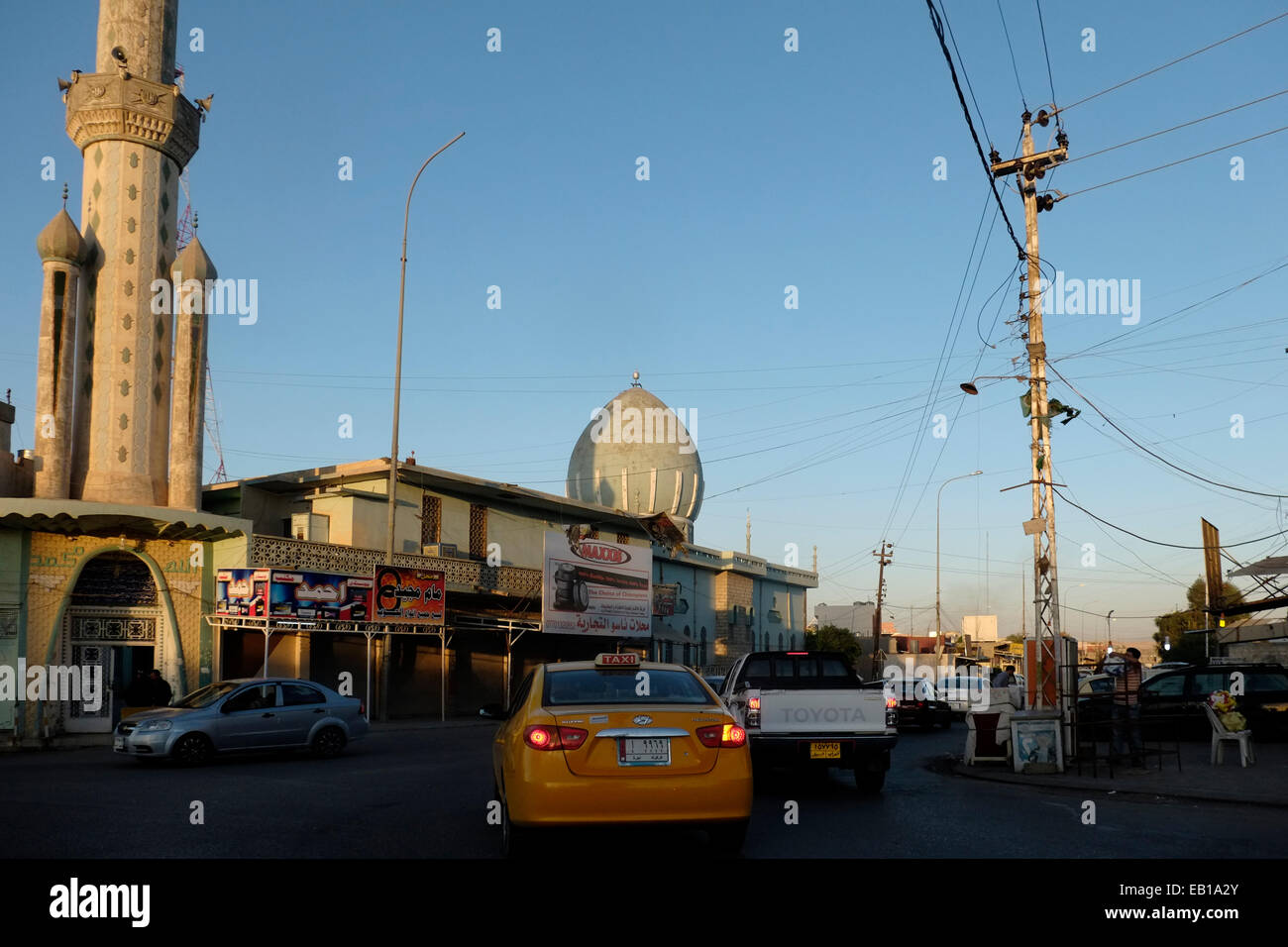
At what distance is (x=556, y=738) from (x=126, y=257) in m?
24.7

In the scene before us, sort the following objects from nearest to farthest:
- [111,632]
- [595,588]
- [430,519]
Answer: [111,632] → [430,519] → [595,588]

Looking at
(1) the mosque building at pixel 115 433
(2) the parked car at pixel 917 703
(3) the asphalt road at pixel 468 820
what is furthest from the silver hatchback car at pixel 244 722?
(2) the parked car at pixel 917 703

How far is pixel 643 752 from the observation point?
786cm

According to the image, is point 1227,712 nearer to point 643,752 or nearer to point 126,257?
point 643,752

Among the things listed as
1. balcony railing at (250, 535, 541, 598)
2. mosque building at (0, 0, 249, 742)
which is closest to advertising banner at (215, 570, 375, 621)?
balcony railing at (250, 535, 541, 598)

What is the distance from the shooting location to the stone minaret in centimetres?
2764

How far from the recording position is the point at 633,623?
43.2m

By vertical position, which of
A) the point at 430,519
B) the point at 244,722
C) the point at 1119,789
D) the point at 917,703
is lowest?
the point at 917,703

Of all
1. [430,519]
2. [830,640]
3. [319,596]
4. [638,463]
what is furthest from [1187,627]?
[319,596]

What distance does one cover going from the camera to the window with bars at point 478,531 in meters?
40.7

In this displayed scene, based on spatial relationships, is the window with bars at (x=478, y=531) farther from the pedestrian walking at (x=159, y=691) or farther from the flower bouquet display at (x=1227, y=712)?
the flower bouquet display at (x=1227, y=712)
